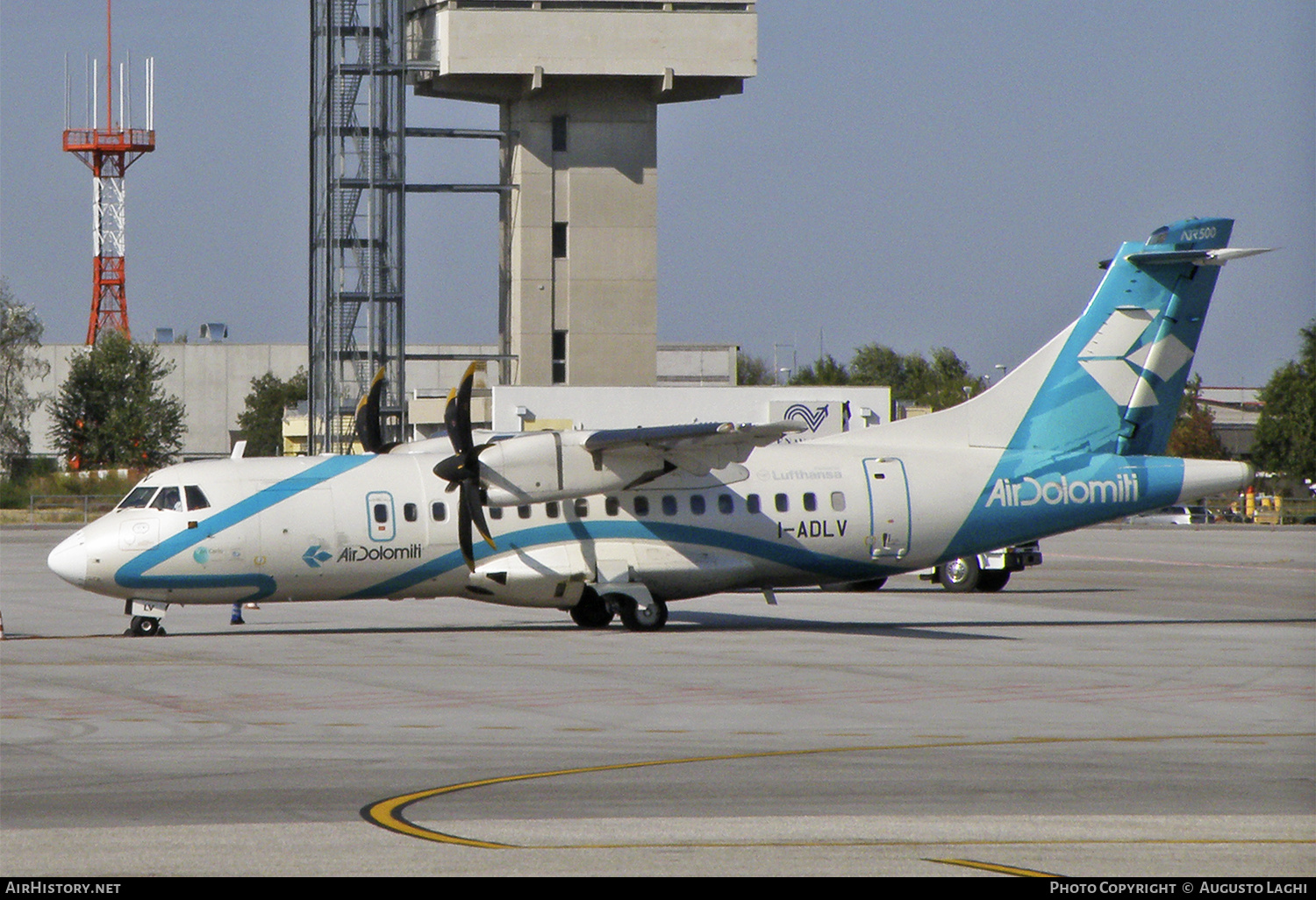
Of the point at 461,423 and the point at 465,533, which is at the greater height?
the point at 461,423

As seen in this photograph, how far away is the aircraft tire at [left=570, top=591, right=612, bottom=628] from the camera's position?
84.7 ft

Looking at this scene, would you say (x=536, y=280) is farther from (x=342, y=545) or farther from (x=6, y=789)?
(x=6, y=789)

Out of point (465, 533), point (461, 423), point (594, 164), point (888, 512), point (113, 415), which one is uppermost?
point (594, 164)

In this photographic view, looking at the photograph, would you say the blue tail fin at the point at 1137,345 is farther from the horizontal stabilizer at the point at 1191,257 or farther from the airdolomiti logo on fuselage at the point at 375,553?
the airdolomiti logo on fuselage at the point at 375,553

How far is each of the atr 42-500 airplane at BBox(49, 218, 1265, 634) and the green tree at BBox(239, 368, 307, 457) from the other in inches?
3377

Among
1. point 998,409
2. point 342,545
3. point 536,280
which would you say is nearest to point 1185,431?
point 536,280

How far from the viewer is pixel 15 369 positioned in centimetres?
8600

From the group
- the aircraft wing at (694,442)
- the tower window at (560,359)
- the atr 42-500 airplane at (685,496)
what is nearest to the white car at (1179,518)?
the tower window at (560,359)

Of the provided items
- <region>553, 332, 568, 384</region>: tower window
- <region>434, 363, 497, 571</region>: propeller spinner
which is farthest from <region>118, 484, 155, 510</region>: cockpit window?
<region>553, 332, 568, 384</region>: tower window

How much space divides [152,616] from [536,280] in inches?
1833

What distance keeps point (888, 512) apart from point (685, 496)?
11.7 ft

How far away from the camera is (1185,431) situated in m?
112

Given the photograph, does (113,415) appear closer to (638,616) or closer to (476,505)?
(638,616)

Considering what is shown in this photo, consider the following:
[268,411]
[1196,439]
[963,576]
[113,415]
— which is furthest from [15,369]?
[1196,439]
